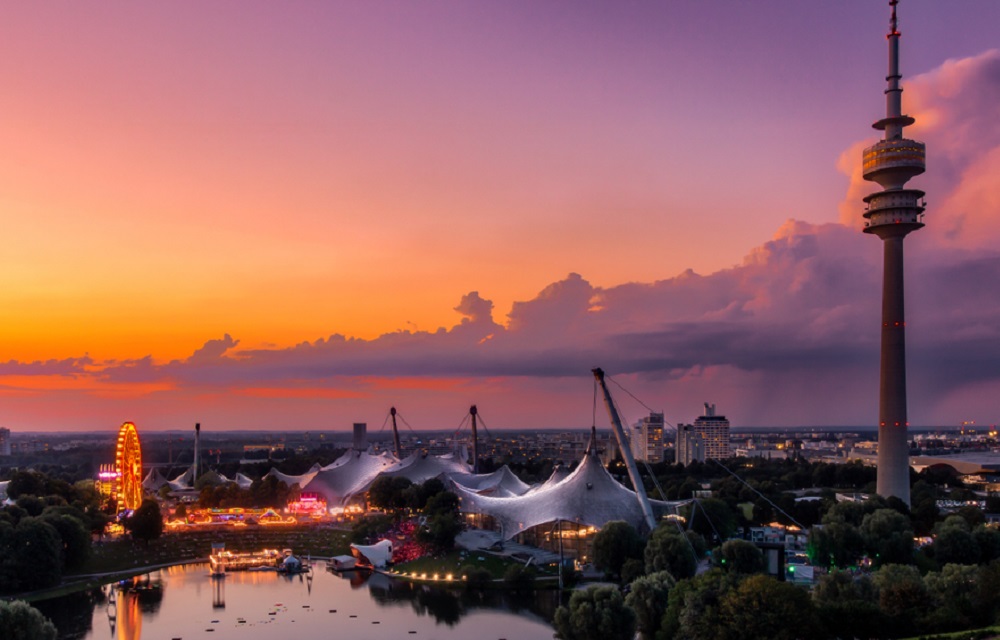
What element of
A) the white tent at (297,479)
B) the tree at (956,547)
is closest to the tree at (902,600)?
the tree at (956,547)

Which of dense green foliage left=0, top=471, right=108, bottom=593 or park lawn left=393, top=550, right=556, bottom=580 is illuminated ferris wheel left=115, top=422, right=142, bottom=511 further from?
park lawn left=393, top=550, right=556, bottom=580

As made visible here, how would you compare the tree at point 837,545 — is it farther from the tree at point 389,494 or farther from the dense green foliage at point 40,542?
the dense green foliage at point 40,542

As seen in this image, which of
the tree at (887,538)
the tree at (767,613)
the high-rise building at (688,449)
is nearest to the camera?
the tree at (767,613)

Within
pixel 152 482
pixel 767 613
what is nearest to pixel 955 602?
pixel 767 613

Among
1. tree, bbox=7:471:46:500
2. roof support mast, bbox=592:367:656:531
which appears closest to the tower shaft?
roof support mast, bbox=592:367:656:531

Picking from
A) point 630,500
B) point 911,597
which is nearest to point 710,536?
point 630,500

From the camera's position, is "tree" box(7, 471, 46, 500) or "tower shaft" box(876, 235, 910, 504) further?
"tree" box(7, 471, 46, 500)

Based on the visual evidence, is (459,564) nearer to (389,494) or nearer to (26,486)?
(389,494)
